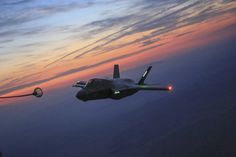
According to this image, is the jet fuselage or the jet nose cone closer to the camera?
the jet nose cone

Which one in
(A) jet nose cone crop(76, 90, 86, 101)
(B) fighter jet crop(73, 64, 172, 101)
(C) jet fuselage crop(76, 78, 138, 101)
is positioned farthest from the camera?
(C) jet fuselage crop(76, 78, 138, 101)

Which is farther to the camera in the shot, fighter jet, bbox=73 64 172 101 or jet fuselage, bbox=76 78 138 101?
jet fuselage, bbox=76 78 138 101

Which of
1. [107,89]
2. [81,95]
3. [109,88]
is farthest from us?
[109,88]

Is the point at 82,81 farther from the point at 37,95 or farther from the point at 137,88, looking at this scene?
the point at 37,95

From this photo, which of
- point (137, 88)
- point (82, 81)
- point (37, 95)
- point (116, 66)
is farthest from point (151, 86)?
point (37, 95)

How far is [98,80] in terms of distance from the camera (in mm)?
45188

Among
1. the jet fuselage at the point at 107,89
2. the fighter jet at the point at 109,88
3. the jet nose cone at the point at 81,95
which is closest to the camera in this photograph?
the jet nose cone at the point at 81,95

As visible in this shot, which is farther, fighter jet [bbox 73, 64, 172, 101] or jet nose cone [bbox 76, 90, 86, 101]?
fighter jet [bbox 73, 64, 172, 101]

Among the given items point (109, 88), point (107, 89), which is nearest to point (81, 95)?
point (107, 89)

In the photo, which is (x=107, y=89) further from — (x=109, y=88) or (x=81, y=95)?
(x=81, y=95)

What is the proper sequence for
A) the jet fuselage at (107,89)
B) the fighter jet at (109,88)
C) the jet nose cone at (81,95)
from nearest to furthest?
the jet nose cone at (81,95)
the fighter jet at (109,88)
the jet fuselage at (107,89)

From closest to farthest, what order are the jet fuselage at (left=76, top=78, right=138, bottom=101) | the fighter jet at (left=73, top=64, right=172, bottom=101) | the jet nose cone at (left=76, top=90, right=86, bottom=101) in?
the jet nose cone at (left=76, top=90, right=86, bottom=101), the fighter jet at (left=73, top=64, right=172, bottom=101), the jet fuselage at (left=76, top=78, right=138, bottom=101)

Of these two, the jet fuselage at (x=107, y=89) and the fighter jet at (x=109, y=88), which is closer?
the fighter jet at (x=109, y=88)

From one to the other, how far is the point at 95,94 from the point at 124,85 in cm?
575
